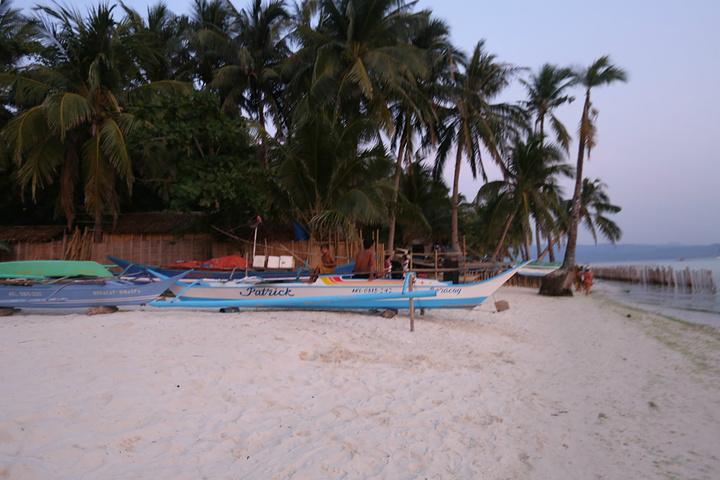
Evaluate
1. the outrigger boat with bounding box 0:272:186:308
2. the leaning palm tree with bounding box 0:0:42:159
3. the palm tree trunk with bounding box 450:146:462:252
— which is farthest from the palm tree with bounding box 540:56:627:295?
the leaning palm tree with bounding box 0:0:42:159

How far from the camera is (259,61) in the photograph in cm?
2075

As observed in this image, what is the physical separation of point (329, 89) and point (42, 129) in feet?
30.1

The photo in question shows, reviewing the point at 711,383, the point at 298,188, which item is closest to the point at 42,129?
the point at 298,188

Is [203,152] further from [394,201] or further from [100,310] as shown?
[100,310]

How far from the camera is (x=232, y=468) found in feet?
10.4

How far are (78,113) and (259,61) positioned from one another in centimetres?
885

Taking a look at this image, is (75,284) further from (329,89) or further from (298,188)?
(329,89)

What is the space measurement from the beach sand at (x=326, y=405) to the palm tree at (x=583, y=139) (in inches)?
435

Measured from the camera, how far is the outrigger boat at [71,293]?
786cm

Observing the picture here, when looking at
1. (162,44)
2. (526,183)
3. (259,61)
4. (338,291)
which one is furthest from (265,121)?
(338,291)

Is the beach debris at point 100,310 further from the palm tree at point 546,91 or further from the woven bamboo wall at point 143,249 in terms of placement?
the palm tree at point 546,91

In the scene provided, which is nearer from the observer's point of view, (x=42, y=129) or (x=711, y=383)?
(x=711, y=383)

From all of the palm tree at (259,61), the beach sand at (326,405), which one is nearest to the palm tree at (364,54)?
the palm tree at (259,61)

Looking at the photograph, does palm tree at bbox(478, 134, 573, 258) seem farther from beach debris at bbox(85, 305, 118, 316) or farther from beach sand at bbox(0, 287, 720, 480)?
beach debris at bbox(85, 305, 118, 316)
